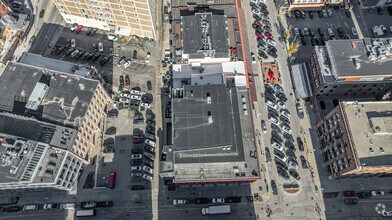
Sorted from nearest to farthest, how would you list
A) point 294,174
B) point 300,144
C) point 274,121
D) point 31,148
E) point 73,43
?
point 31,148 < point 294,174 < point 300,144 < point 274,121 < point 73,43

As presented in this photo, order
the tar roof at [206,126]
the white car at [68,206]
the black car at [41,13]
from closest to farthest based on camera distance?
1. the tar roof at [206,126]
2. the white car at [68,206]
3. the black car at [41,13]

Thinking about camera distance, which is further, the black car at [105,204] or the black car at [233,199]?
the black car at [233,199]

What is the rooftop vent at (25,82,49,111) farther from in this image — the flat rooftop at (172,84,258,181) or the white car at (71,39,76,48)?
the flat rooftop at (172,84,258,181)

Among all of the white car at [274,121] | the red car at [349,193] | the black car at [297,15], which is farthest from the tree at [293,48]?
the red car at [349,193]

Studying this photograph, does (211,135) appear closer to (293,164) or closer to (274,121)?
(274,121)

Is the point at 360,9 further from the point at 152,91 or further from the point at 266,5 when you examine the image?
the point at 152,91

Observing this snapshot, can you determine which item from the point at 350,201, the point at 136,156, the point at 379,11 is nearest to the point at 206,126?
the point at 136,156

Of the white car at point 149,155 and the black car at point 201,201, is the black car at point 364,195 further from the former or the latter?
the white car at point 149,155

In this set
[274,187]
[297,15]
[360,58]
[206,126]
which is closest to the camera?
[206,126]
